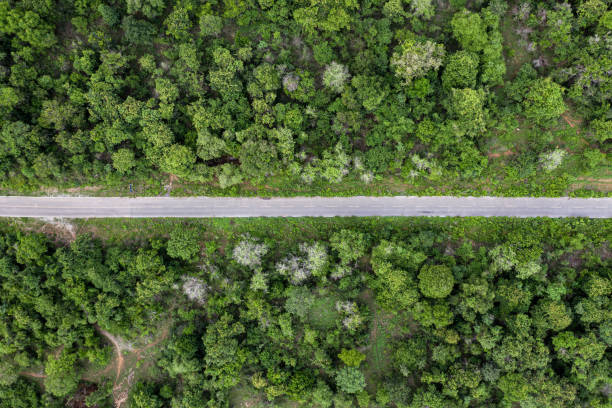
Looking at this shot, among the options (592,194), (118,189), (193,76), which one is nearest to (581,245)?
(592,194)

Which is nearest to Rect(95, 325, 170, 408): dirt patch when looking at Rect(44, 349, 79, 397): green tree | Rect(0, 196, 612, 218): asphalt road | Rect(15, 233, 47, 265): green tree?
Rect(44, 349, 79, 397): green tree

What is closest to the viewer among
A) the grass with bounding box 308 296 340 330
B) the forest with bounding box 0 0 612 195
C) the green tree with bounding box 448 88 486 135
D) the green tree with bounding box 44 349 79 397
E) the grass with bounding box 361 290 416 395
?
the green tree with bounding box 448 88 486 135

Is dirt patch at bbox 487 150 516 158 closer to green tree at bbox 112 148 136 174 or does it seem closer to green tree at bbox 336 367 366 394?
green tree at bbox 336 367 366 394

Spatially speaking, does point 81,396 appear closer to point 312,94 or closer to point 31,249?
point 31,249

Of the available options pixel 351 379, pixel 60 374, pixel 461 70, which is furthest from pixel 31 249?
pixel 461 70

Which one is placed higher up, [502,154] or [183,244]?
[502,154]

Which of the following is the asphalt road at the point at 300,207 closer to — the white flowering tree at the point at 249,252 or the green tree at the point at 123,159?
the white flowering tree at the point at 249,252
